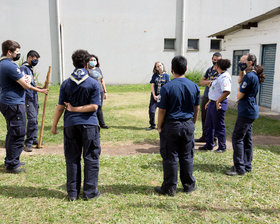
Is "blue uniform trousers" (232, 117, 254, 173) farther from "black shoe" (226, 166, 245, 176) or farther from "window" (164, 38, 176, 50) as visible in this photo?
"window" (164, 38, 176, 50)

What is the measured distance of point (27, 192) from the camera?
398 cm

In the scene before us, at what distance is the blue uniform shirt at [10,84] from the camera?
4299 millimetres

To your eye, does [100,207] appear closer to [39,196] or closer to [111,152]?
[39,196]

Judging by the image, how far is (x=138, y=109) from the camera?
1093 cm

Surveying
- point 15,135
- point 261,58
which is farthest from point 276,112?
point 15,135

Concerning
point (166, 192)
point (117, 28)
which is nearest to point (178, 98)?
point (166, 192)

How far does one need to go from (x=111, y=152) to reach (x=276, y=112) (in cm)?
708

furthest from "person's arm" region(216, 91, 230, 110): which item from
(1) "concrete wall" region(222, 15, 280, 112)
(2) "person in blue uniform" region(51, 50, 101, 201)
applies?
(1) "concrete wall" region(222, 15, 280, 112)

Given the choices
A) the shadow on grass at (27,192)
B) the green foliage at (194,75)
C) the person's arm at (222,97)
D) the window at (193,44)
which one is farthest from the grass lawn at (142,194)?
the window at (193,44)

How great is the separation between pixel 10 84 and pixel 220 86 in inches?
149

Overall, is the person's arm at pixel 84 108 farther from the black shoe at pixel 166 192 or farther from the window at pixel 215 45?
the window at pixel 215 45

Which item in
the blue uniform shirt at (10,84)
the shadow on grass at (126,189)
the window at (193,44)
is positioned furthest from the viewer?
the window at (193,44)

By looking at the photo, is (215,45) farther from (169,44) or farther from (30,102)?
(30,102)

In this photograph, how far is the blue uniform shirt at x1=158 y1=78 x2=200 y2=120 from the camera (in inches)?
145
